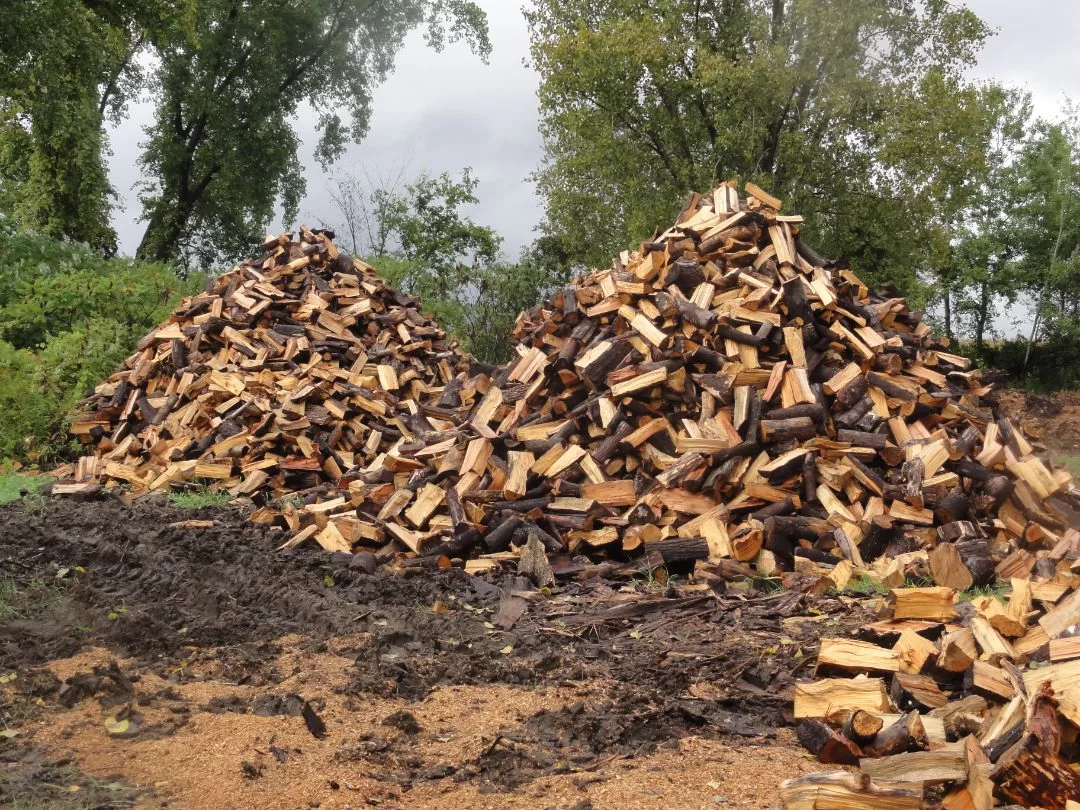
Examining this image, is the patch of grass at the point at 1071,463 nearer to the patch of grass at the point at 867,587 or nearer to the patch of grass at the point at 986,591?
the patch of grass at the point at 986,591

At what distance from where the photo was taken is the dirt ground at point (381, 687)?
3.17m

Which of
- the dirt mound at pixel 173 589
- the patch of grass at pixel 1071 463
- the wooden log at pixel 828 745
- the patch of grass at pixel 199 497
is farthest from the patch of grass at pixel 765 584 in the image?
the patch of grass at pixel 1071 463

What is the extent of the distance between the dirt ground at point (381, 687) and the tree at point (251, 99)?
18.3 metres

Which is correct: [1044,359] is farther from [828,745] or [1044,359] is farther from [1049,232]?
[828,745]

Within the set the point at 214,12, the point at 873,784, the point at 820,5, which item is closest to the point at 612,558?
the point at 873,784

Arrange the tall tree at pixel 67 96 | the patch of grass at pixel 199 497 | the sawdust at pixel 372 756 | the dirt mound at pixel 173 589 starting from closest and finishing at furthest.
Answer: the sawdust at pixel 372 756 < the dirt mound at pixel 173 589 < the patch of grass at pixel 199 497 < the tall tree at pixel 67 96

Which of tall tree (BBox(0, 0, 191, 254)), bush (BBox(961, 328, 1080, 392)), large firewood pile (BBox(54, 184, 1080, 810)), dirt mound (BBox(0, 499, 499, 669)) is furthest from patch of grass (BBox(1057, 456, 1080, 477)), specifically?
tall tree (BBox(0, 0, 191, 254))

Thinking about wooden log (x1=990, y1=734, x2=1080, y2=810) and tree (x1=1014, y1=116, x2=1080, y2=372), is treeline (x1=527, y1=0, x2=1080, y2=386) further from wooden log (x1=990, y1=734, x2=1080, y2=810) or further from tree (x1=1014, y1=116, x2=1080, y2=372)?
wooden log (x1=990, y1=734, x2=1080, y2=810)

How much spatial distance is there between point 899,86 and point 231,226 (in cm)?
1710

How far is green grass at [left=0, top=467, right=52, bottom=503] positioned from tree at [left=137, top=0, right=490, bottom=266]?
43.8ft

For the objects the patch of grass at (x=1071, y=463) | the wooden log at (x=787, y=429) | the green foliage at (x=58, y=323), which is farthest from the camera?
the patch of grass at (x=1071, y=463)

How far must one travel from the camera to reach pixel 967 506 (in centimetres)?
643

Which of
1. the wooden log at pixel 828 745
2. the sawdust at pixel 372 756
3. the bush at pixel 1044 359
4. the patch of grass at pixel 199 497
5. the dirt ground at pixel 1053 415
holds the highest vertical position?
the bush at pixel 1044 359

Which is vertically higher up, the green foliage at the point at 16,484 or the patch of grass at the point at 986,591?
the green foliage at the point at 16,484
